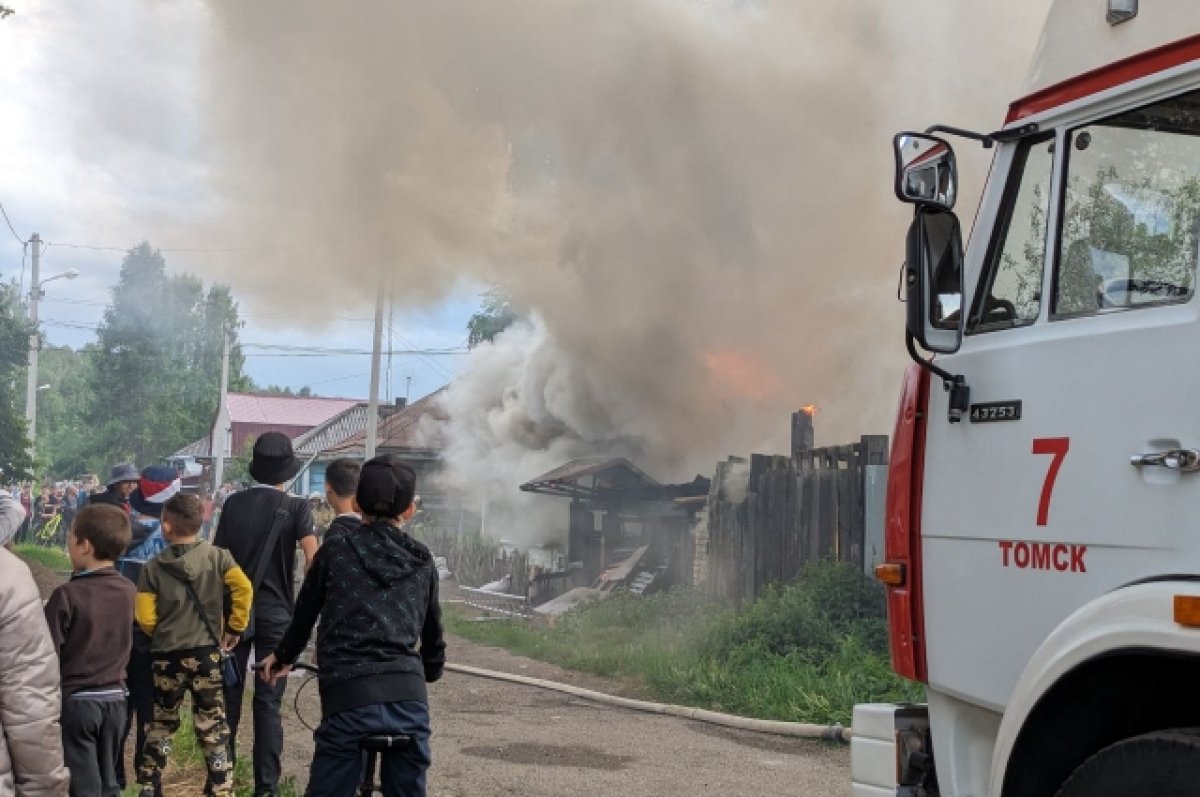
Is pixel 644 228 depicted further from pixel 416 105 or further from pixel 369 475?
pixel 369 475

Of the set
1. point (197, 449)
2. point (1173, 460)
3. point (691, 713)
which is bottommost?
point (691, 713)

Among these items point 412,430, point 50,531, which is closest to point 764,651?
point 50,531

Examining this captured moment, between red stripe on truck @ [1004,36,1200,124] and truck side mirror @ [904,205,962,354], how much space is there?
434 mm

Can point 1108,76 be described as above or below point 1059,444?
above

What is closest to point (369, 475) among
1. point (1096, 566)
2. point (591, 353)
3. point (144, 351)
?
point (1096, 566)

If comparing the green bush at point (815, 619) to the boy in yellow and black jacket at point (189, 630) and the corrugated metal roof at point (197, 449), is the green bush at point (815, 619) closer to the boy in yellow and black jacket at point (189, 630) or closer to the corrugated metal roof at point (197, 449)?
the boy in yellow and black jacket at point (189, 630)

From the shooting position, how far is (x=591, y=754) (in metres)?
8.50

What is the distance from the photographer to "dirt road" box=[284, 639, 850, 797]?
24.4ft

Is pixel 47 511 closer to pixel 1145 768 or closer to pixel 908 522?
pixel 908 522

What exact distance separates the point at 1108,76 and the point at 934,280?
72cm

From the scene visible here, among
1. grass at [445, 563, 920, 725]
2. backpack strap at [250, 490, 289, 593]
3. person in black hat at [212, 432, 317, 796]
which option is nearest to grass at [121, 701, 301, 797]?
person in black hat at [212, 432, 317, 796]

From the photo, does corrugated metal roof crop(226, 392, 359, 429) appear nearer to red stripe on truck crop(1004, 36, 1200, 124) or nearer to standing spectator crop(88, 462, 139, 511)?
standing spectator crop(88, 462, 139, 511)

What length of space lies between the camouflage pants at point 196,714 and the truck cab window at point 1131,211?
4.14m

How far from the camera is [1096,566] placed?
3.33 metres
